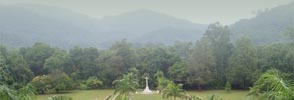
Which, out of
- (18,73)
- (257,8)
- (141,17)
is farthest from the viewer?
(141,17)

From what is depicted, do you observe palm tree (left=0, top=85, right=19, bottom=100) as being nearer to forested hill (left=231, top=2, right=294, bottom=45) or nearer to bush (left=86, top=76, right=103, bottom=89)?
bush (left=86, top=76, right=103, bottom=89)

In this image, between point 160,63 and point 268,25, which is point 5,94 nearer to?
point 160,63

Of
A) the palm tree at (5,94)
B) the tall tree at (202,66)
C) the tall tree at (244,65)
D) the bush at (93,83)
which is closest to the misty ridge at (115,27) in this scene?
the tall tree at (244,65)

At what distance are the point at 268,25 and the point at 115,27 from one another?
254 feet

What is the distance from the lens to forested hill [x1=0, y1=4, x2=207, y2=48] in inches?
2751

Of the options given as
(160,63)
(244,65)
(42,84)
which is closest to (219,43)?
(244,65)

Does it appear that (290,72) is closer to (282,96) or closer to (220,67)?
(220,67)

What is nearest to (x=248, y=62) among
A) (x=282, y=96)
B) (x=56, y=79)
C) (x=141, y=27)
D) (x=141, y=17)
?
(x=56, y=79)

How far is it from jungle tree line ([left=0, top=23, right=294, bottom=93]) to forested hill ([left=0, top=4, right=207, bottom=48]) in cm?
1841

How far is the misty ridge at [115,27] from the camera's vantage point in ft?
162

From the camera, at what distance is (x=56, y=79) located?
26484mm

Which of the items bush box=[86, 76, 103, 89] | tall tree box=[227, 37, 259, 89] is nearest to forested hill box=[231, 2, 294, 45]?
tall tree box=[227, 37, 259, 89]

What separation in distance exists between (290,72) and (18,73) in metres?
21.2

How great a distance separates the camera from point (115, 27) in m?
122
